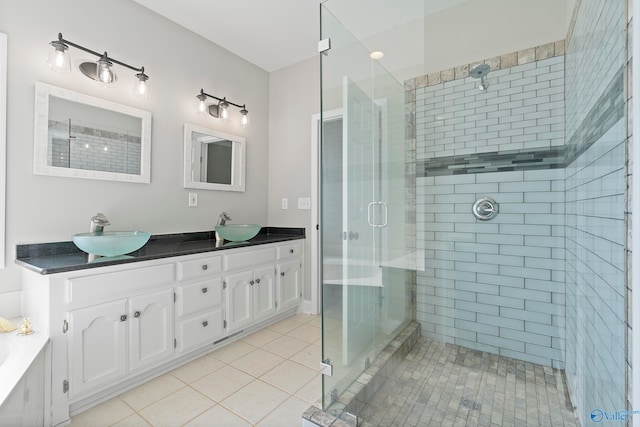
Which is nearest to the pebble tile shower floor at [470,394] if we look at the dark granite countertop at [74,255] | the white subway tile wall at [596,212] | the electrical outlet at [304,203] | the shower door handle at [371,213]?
the white subway tile wall at [596,212]

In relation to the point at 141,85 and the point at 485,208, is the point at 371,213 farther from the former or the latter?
the point at 141,85

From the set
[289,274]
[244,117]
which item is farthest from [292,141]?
[289,274]

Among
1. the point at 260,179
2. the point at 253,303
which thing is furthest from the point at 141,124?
the point at 253,303

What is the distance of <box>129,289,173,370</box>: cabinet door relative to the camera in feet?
5.57

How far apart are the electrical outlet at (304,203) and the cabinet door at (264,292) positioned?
29.5 inches

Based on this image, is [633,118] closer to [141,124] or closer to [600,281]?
[600,281]

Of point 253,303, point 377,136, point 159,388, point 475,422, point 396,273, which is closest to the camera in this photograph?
point 475,422

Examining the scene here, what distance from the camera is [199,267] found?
2.05m

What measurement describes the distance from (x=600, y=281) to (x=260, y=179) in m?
2.87

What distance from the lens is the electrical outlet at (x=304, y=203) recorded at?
3.08m

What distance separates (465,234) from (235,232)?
5.91ft

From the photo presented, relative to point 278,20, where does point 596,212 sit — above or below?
below

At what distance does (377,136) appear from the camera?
1890 mm

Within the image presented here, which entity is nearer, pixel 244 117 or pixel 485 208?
pixel 485 208
